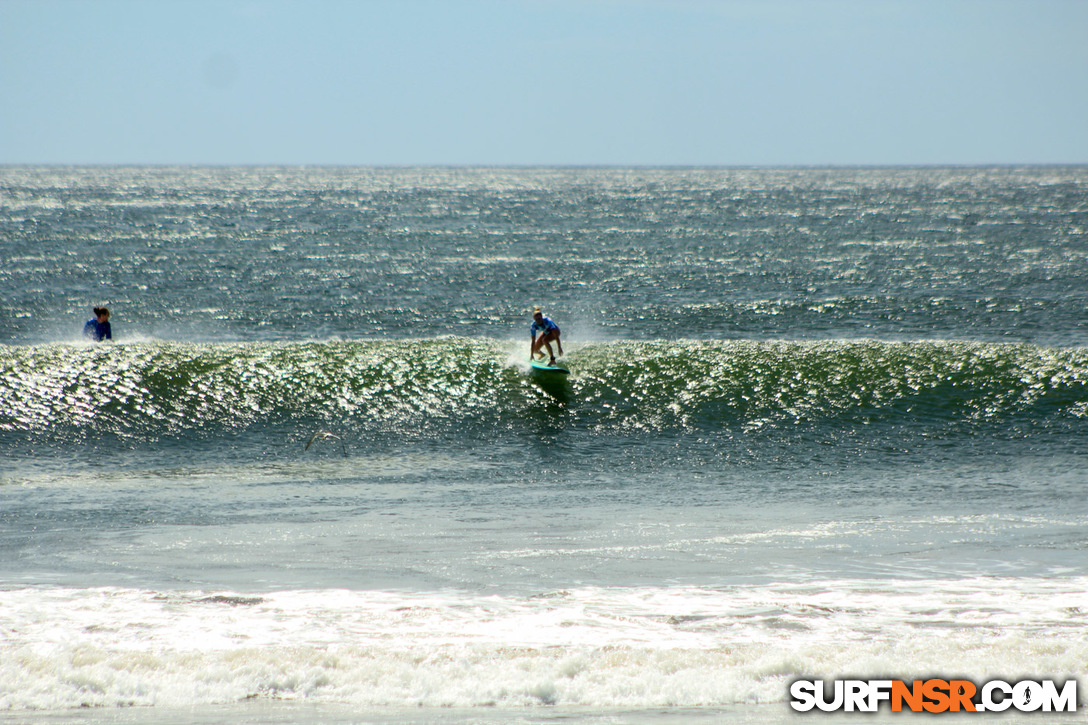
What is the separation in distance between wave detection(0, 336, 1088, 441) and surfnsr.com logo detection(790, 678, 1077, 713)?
41.3 ft

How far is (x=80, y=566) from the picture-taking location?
11.4 m

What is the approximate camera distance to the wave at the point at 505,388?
2072cm

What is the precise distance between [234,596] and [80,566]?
256 centimetres

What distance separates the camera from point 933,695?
7.79 metres

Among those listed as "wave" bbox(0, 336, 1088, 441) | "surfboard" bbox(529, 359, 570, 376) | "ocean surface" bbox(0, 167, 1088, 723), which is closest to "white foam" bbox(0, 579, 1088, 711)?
"ocean surface" bbox(0, 167, 1088, 723)

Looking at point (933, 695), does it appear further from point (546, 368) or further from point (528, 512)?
point (546, 368)

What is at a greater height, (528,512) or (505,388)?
(505,388)

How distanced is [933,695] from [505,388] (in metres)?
16.2

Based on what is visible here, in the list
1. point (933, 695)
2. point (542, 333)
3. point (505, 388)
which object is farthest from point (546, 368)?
point (933, 695)

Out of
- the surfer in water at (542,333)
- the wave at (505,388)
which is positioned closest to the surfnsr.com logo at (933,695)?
the wave at (505,388)

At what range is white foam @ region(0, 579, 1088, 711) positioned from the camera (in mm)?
7914

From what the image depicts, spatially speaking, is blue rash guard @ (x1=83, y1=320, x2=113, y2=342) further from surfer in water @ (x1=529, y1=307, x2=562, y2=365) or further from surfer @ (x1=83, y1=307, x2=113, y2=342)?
surfer in water @ (x1=529, y1=307, x2=562, y2=365)

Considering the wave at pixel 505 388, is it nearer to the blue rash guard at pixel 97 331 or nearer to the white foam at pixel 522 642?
the blue rash guard at pixel 97 331

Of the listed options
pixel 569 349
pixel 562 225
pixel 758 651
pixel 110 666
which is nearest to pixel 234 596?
pixel 110 666
